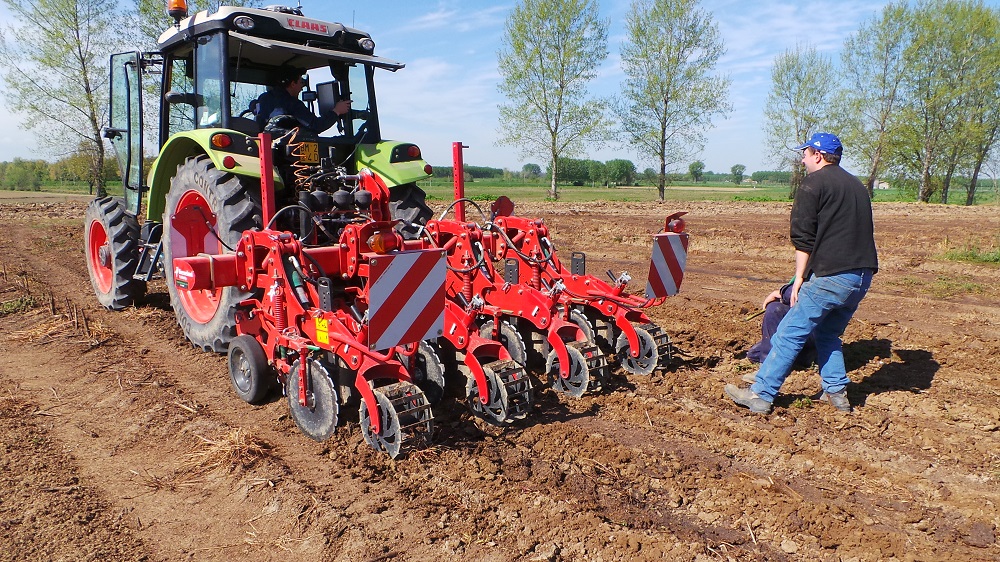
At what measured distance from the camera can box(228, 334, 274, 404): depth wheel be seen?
4.02m

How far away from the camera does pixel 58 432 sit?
149 inches

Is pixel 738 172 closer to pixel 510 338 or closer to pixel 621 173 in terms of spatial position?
pixel 621 173

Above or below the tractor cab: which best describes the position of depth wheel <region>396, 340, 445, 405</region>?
below

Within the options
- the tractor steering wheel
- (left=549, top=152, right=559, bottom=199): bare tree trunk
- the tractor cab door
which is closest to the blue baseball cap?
the tractor steering wheel

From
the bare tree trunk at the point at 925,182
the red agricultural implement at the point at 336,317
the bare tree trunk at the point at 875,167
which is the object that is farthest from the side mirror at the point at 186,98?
the bare tree trunk at the point at 925,182

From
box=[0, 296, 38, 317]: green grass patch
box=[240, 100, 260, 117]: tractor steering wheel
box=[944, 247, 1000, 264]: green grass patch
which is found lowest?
box=[0, 296, 38, 317]: green grass patch

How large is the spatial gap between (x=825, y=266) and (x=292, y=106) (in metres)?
4.27

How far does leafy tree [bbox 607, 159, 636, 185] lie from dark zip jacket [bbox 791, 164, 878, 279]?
59778 mm

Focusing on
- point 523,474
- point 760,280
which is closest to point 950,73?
point 760,280

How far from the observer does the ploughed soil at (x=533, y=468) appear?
2.68 metres

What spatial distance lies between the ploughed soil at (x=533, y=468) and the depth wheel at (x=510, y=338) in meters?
0.31

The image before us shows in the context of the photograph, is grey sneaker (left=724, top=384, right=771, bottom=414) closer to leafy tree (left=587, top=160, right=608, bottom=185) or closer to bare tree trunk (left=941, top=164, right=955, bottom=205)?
bare tree trunk (left=941, top=164, right=955, bottom=205)

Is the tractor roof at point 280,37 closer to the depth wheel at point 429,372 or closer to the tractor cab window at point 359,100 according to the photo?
the tractor cab window at point 359,100

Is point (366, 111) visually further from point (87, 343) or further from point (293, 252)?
point (87, 343)
